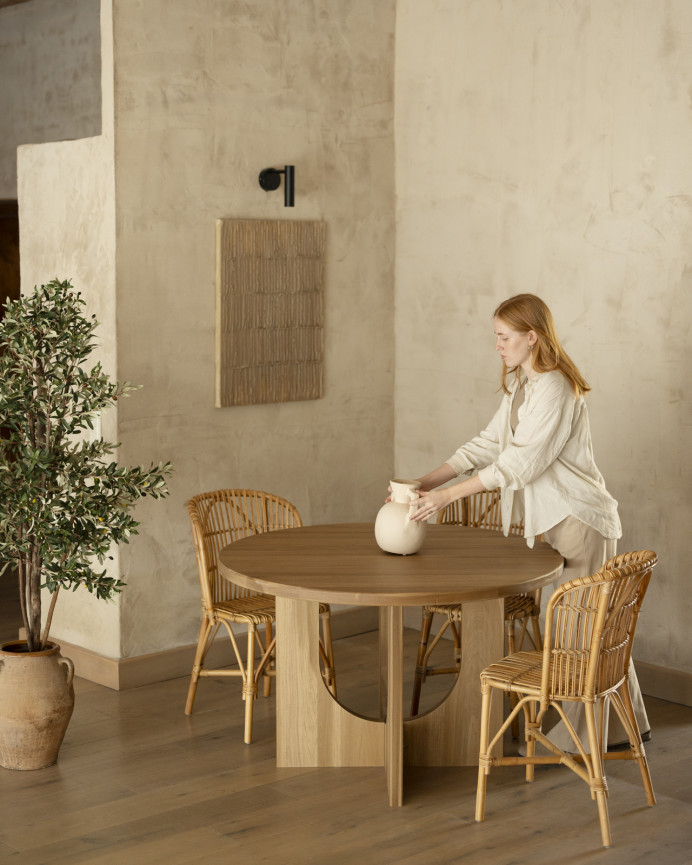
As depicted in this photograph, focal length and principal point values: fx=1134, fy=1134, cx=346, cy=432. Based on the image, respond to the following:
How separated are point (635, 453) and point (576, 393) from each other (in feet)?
3.49

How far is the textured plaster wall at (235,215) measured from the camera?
4.88m

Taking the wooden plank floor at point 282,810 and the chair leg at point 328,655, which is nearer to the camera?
the wooden plank floor at point 282,810

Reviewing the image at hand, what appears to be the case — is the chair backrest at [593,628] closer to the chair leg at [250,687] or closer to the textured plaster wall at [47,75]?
the chair leg at [250,687]

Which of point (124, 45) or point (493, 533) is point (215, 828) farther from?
point (124, 45)

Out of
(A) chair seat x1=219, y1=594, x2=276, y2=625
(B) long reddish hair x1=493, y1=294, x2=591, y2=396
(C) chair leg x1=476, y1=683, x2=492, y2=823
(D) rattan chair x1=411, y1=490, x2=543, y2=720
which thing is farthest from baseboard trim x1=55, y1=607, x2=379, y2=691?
(B) long reddish hair x1=493, y1=294, x2=591, y2=396

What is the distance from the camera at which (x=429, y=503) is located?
3867mm

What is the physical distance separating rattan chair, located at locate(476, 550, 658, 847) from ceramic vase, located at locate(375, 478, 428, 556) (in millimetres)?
513

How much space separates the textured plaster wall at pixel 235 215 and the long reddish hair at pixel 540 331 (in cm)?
168

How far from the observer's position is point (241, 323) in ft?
17.3

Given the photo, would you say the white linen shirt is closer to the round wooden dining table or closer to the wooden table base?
the round wooden dining table

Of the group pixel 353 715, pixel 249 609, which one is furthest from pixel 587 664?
pixel 249 609

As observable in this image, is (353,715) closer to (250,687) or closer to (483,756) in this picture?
(250,687)

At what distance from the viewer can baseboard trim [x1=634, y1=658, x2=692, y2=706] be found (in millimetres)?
4824

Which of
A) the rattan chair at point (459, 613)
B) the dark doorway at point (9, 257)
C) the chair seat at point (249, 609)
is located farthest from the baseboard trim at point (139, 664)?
the dark doorway at point (9, 257)
